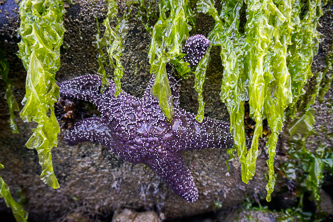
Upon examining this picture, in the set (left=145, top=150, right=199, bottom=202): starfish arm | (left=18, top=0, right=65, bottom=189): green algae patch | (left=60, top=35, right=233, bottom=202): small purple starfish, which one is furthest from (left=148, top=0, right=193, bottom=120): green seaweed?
(left=18, top=0, right=65, bottom=189): green algae patch

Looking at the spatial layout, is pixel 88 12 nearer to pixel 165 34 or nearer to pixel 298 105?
pixel 165 34

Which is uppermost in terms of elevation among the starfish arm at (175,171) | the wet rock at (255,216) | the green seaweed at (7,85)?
the green seaweed at (7,85)

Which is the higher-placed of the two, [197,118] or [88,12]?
[88,12]

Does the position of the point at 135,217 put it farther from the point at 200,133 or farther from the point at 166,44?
the point at 166,44

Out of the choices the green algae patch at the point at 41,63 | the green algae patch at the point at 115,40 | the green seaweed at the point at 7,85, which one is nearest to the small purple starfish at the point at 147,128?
the green algae patch at the point at 115,40

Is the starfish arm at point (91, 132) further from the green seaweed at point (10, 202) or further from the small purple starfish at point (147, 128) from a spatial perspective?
the green seaweed at point (10, 202)

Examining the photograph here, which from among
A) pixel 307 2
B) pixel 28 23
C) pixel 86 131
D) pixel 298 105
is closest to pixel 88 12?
pixel 28 23
